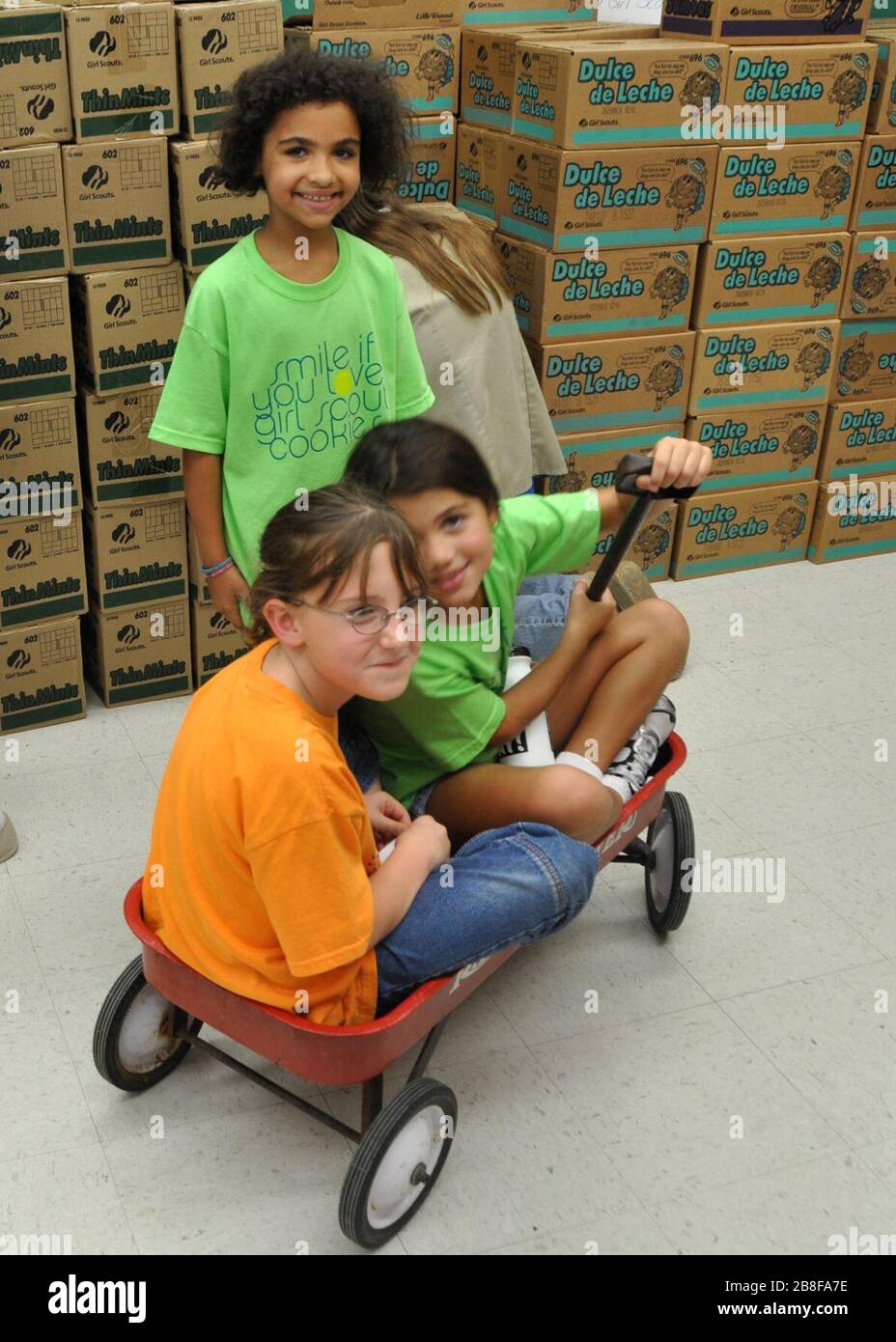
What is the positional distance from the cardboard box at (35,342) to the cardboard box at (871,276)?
6.13 ft

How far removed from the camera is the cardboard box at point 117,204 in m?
2.46

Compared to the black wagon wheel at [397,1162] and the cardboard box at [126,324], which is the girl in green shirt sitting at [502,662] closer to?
the black wagon wheel at [397,1162]

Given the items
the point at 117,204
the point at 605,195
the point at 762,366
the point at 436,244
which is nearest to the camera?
the point at 117,204

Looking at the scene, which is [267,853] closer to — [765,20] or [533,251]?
[533,251]

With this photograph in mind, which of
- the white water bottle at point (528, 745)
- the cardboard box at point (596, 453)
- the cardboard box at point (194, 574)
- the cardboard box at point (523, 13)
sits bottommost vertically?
the cardboard box at point (194, 574)

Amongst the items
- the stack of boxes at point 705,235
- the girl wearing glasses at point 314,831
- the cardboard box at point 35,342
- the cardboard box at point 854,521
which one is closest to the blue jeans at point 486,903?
the girl wearing glasses at point 314,831

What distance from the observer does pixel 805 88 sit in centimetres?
312

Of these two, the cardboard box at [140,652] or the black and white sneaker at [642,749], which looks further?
the cardboard box at [140,652]

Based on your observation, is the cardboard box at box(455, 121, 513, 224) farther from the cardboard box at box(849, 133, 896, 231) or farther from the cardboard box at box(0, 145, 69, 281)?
the cardboard box at box(0, 145, 69, 281)

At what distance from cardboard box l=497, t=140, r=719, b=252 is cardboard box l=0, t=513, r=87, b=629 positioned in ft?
3.83

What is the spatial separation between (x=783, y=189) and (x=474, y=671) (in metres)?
1.85

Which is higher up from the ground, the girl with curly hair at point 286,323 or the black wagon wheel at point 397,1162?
the girl with curly hair at point 286,323

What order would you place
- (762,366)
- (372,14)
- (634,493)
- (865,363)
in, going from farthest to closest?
(865,363) → (762,366) → (372,14) → (634,493)

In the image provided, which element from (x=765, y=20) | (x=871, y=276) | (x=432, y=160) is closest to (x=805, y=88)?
(x=765, y=20)
